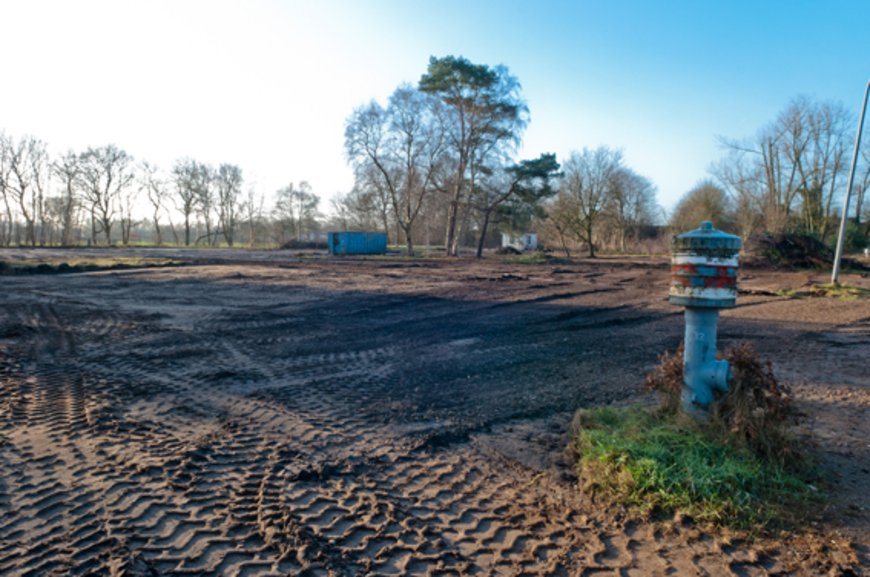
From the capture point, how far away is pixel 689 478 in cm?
290

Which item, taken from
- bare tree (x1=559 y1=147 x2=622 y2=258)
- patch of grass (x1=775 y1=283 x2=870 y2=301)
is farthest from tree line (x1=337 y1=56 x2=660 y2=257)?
patch of grass (x1=775 y1=283 x2=870 y2=301)

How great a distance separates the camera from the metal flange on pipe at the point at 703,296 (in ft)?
10.4

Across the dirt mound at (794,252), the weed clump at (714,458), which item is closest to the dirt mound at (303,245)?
the dirt mound at (794,252)

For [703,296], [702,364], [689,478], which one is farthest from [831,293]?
[689,478]

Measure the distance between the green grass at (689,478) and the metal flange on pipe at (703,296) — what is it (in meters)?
0.29

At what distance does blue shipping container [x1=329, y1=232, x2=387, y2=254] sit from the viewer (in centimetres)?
4541

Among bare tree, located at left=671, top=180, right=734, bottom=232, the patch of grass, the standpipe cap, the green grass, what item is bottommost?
the green grass

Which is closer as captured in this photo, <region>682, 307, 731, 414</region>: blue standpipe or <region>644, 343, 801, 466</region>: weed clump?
<region>644, 343, 801, 466</region>: weed clump

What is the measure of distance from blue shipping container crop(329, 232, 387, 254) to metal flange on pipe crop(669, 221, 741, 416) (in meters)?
43.4

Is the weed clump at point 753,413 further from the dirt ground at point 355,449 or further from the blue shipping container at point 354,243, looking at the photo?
the blue shipping container at point 354,243

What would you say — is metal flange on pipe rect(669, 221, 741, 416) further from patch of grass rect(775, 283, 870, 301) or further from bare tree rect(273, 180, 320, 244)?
bare tree rect(273, 180, 320, 244)

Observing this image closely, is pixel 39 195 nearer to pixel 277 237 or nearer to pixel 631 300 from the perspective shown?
pixel 277 237

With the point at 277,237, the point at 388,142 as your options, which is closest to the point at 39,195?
the point at 277,237

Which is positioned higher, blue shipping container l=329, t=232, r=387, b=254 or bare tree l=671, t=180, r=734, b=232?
bare tree l=671, t=180, r=734, b=232
